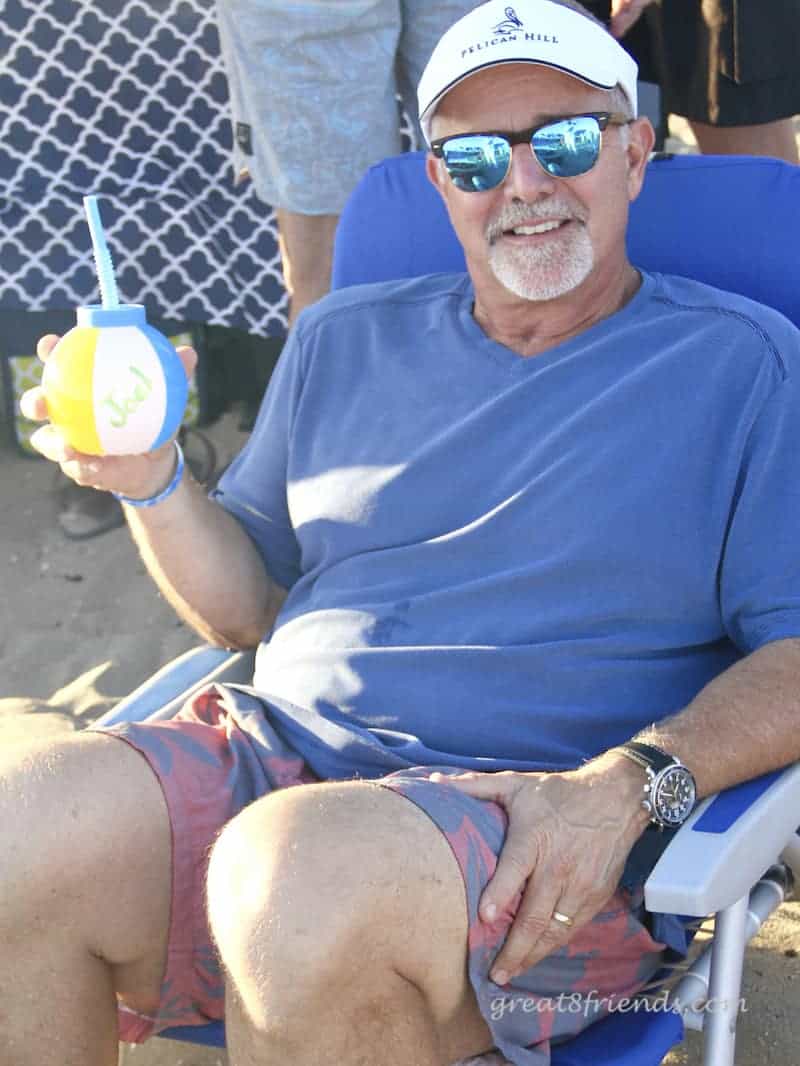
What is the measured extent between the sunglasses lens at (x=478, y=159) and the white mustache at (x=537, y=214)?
0.05m

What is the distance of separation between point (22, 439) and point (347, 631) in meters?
2.77

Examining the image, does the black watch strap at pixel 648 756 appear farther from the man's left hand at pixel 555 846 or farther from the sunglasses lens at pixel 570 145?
the sunglasses lens at pixel 570 145

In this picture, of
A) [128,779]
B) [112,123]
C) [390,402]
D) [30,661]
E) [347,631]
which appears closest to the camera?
[128,779]

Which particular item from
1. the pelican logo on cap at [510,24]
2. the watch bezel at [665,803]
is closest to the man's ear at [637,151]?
the pelican logo on cap at [510,24]

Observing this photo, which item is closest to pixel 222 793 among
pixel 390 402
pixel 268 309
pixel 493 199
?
pixel 390 402

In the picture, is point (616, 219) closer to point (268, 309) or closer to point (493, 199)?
point (493, 199)

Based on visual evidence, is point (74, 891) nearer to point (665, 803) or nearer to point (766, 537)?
point (665, 803)

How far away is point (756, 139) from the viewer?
10.8ft

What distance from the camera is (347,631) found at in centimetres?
221

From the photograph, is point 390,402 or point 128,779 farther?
point 390,402

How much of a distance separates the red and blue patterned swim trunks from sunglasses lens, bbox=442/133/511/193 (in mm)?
882

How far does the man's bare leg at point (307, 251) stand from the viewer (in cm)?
361

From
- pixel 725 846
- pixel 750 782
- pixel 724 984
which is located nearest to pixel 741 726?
pixel 750 782

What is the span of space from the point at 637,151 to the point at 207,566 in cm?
98
